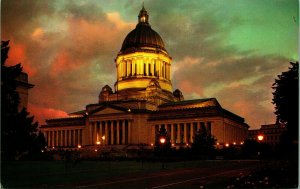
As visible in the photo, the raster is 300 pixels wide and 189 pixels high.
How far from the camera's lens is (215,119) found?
105 m

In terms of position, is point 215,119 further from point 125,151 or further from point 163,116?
point 125,151

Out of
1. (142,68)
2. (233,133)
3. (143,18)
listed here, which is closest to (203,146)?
(233,133)

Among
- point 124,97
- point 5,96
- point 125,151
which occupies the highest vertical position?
point 124,97

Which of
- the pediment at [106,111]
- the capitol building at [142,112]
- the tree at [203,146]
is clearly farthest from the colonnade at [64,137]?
the tree at [203,146]

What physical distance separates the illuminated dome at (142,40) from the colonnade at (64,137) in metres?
27.2

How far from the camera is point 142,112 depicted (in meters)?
114

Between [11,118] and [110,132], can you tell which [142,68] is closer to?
[110,132]

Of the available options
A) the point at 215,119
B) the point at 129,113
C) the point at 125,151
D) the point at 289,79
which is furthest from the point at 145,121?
the point at 289,79

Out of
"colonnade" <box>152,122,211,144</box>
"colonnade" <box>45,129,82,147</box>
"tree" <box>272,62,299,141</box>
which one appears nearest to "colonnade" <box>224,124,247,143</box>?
"colonnade" <box>152,122,211,144</box>

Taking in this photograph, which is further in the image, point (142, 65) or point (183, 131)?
point (142, 65)

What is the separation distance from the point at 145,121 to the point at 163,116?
208 inches

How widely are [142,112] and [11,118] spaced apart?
87.0 m

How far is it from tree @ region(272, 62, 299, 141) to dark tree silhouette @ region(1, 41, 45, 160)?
18.3 m

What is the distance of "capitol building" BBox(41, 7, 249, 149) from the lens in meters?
110
